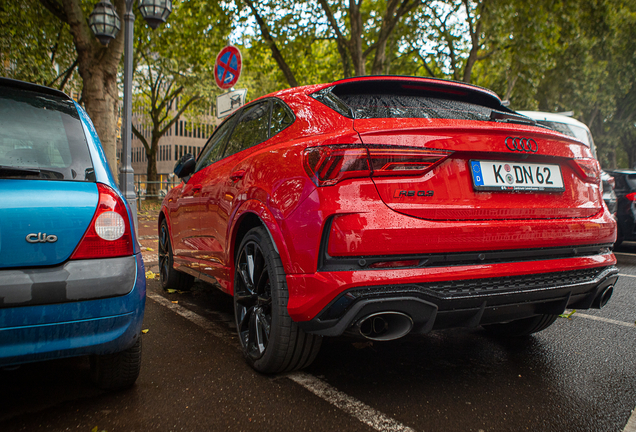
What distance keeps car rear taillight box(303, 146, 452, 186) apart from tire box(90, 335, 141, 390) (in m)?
1.18

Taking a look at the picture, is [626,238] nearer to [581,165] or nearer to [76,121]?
[581,165]

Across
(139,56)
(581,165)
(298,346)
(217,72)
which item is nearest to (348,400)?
(298,346)

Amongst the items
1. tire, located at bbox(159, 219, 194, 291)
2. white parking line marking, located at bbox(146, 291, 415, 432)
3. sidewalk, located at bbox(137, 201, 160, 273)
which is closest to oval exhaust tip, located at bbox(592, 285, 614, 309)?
white parking line marking, located at bbox(146, 291, 415, 432)

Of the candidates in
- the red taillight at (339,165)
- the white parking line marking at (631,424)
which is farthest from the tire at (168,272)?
the white parking line marking at (631,424)

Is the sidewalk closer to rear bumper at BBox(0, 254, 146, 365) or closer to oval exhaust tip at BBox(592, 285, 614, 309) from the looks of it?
rear bumper at BBox(0, 254, 146, 365)

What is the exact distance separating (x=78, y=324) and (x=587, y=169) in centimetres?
260

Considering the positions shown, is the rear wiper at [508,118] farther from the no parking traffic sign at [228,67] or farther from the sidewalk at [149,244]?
the no parking traffic sign at [228,67]

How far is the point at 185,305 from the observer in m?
4.45

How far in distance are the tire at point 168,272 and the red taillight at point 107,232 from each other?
2.68 m

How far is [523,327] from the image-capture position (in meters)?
3.39

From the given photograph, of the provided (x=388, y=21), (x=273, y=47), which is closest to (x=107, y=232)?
(x=388, y=21)

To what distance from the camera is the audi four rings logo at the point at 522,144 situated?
7.80 feet

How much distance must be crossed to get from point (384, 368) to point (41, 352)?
1.75 meters

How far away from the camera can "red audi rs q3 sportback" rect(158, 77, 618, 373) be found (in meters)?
2.13
